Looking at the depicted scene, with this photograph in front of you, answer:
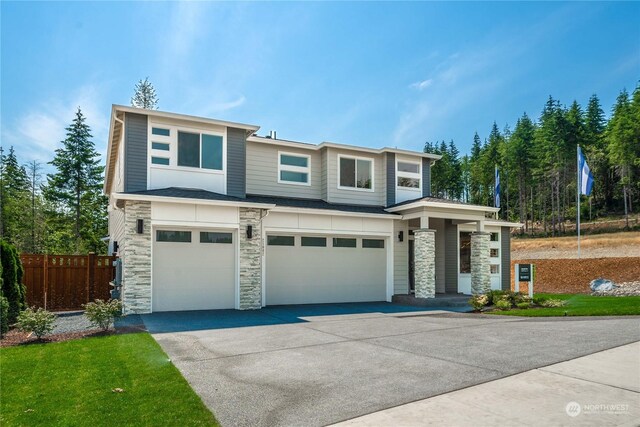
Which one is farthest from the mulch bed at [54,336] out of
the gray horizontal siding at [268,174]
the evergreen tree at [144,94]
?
the evergreen tree at [144,94]

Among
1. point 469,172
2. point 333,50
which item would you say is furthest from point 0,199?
point 469,172

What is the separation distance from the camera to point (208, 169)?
1326cm

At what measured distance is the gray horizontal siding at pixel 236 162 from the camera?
1355 centimetres

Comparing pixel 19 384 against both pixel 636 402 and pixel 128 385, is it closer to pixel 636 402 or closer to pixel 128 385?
pixel 128 385

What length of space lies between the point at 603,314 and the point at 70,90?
1713cm

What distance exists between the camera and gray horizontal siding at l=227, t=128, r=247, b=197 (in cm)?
1355

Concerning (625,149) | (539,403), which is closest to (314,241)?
(539,403)

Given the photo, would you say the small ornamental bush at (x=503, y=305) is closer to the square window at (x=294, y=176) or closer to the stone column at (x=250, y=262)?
the stone column at (x=250, y=262)

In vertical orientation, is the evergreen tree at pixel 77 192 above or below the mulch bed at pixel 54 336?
above

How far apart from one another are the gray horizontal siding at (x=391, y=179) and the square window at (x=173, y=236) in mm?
8301

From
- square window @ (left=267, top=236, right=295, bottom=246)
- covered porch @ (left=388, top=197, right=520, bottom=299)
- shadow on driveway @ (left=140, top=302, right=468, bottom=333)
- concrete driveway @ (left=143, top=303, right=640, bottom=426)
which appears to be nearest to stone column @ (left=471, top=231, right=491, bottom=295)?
covered porch @ (left=388, top=197, right=520, bottom=299)

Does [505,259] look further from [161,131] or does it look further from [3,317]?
[3,317]

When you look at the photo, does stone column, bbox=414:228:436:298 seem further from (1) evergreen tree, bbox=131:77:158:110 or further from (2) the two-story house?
(1) evergreen tree, bbox=131:77:158:110

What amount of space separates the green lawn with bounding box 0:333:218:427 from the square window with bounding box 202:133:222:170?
24.0 ft
